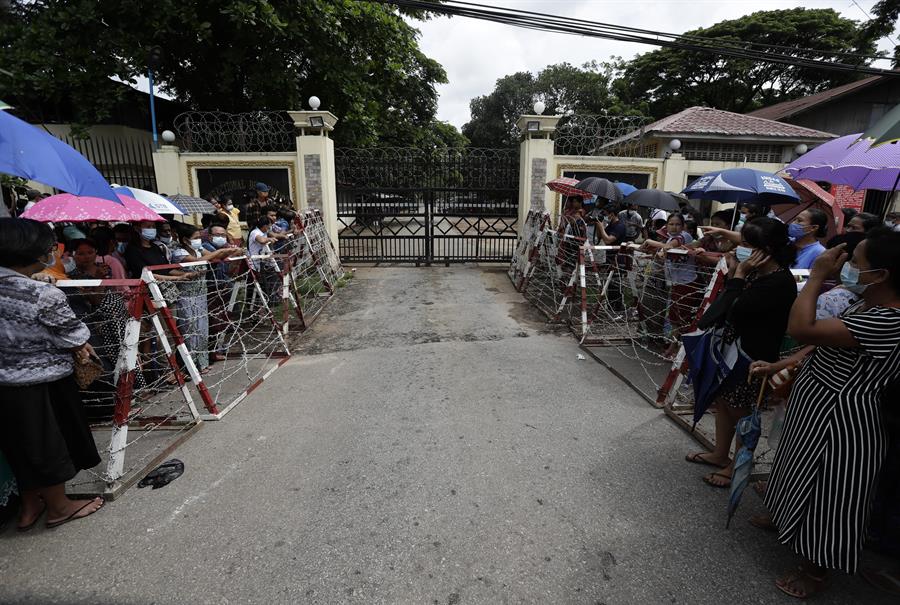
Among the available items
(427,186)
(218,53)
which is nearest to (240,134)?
(427,186)

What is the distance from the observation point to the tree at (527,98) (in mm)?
34938

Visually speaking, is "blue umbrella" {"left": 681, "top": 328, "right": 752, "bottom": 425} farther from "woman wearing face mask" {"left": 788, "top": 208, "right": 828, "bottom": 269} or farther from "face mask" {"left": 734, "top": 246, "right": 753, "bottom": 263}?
"woman wearing face mask" {"left": 788, "top": 208, "right": 828, "bottom": 269}

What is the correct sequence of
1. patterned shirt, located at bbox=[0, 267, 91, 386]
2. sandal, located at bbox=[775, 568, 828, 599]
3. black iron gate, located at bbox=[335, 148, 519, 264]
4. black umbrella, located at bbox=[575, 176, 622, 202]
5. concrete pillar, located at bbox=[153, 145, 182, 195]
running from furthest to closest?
black iron gate, located at bbox=[335, 148, 519, 264] < concrete pillar, located at bbox=[153, 145, 182, 195] < black umbrella, located at bbox=[575, 176, 622, 202] < patterned shirt, located at bbox=[0, 267, 91, 386] < sandal, located at bbox=[775, 568, 828, 599]

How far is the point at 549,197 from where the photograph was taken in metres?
10.7

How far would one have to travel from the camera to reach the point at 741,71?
23812mm

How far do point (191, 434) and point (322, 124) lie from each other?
7877mm

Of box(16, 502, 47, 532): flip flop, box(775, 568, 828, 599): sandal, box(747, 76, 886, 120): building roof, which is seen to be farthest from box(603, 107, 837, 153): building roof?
box(16, 502, 47, 532): flip flop

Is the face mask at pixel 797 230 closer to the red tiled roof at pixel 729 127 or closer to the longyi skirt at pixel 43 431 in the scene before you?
the longyi skirt at pixel 43 431

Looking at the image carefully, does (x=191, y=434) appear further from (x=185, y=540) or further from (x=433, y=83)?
(x=433, y=83)

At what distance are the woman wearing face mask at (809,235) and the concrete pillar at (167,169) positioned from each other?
11.2 metres

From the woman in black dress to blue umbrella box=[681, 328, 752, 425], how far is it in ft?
12.0

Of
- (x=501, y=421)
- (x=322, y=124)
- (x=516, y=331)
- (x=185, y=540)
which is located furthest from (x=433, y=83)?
(x=185, y=540)

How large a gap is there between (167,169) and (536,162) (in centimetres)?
816

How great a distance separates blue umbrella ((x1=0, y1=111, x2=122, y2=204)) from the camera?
8.21 ft
